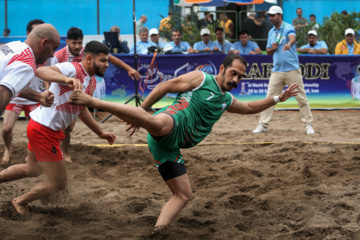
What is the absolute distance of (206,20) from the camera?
15797 millimetres

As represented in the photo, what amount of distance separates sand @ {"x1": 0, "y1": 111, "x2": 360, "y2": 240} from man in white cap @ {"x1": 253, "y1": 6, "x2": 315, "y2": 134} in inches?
25.7

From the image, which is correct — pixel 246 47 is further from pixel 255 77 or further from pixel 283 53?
pixel 283 53

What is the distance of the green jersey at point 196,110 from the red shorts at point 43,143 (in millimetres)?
1148

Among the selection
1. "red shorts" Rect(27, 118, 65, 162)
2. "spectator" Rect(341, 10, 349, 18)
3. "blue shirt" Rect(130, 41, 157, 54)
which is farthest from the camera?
"spectator" Rect(341, 10, 349, 18)

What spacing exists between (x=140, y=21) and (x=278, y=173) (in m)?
10.3

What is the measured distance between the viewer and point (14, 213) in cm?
467

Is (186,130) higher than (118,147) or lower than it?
higher

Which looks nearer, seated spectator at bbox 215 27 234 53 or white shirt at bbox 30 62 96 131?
white shirt at bbox 30 62 96 131

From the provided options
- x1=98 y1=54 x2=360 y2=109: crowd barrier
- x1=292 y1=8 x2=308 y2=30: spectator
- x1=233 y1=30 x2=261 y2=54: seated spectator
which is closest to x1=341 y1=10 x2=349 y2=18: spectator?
x1=292 y1=8 x2=308 y2=30: spectator

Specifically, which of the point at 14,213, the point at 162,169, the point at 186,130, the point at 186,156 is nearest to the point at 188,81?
the point at 186,130

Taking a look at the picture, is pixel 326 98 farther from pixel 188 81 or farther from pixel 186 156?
pixel 188 81

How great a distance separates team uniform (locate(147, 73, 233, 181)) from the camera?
4.10m

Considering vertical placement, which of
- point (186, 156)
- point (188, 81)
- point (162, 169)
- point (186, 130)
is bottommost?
point (186, 156)

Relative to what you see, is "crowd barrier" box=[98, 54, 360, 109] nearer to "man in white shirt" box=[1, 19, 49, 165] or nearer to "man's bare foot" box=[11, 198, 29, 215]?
"man in white shirt" box=[1, 19, 49, 165]
